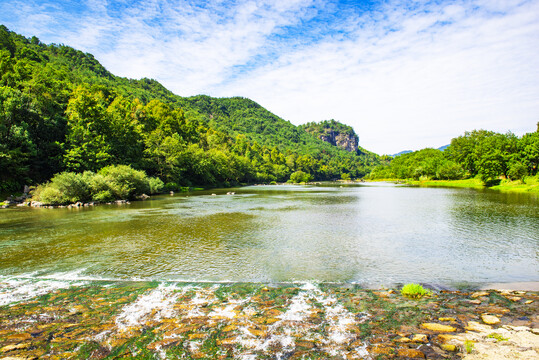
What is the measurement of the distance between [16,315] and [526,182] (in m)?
88.0

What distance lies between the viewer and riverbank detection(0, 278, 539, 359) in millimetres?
6676

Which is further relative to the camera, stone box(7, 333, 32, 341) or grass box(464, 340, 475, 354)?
stone box(7, 333, 32, 341)

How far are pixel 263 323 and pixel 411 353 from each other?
3771mm

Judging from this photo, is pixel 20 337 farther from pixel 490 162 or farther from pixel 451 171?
pixel 451 171

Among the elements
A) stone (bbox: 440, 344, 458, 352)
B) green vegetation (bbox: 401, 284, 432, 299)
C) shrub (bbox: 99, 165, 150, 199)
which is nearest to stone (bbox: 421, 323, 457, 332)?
stone (bbox: 440, 344, 458, 352)

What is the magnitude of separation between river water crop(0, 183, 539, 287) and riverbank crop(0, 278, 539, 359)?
1.88m

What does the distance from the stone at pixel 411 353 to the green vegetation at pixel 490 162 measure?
73641 mm

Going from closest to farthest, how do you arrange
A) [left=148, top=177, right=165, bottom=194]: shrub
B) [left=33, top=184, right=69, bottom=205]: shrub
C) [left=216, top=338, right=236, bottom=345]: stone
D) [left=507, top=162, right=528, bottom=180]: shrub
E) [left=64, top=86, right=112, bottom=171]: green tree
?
[left=216, top=338, right=236, bottom=345]: stone → [left=33, top=184, right=69, bottom=205]: shrub → [left=64, top=86, right=112, bottom=171]: green tree → [left=148, top=177, right=165, bottom=194]: shrub → [left=507, top=162, right=528, bottom=180]: shrub

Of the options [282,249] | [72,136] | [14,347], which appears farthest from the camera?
[72,136]

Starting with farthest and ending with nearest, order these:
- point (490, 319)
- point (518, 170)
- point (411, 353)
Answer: point (518, 170) → point (490, 319) → point (411, 353)

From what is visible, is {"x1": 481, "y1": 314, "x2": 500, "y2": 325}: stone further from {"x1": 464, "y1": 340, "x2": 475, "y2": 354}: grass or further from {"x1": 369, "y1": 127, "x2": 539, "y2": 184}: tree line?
{"x1": 369, "y1": 127, "x2": 539, "y2": 184}: tree line

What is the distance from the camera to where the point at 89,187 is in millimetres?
44375

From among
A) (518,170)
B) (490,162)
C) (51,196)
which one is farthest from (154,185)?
(518,170)

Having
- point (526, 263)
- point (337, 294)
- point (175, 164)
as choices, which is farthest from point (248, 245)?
point (175, 164)
